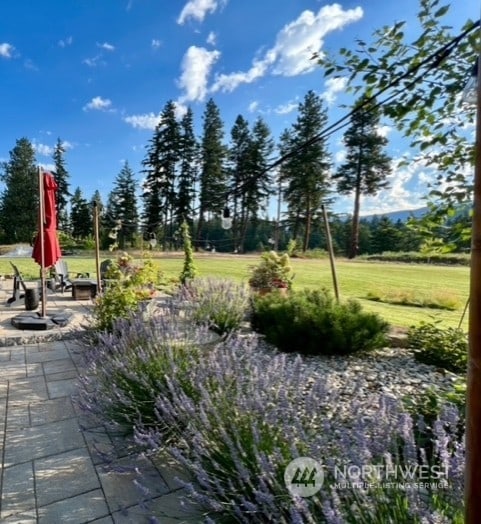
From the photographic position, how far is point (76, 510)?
1719mm

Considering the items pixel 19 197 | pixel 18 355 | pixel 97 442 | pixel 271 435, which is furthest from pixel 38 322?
pixel 19 197

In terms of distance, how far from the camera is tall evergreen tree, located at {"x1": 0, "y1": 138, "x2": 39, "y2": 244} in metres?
33.2

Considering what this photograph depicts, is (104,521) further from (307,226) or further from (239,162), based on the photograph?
(239,162)

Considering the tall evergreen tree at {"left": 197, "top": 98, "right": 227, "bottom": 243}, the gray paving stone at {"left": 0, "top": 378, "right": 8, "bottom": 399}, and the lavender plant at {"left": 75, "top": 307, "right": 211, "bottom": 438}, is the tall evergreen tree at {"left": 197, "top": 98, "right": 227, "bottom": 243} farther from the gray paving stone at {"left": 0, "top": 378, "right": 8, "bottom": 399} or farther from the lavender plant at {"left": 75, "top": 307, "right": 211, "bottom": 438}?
the lavender plant at {"left": 75, "top": 307, "right": 211, "bottom": 438}

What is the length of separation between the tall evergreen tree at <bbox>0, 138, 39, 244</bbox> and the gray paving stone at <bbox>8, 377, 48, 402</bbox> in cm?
3470

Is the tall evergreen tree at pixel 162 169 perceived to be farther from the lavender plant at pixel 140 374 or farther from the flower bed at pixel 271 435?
the flower bed at pixel 271 435

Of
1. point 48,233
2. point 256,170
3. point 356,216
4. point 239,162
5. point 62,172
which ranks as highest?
point 239,162

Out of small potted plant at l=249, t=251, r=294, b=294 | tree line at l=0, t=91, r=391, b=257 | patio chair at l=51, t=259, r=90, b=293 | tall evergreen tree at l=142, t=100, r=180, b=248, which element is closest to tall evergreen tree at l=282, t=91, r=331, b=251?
tree line at l=0, t=91, r=391, b=257

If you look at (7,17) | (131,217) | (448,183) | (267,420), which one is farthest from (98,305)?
(131,217)

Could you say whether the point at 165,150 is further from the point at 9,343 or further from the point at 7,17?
the point at 9,343

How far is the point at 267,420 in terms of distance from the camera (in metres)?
1.60

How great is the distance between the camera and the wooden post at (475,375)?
0.67 m

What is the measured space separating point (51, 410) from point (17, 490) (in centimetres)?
98

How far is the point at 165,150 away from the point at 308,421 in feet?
116
